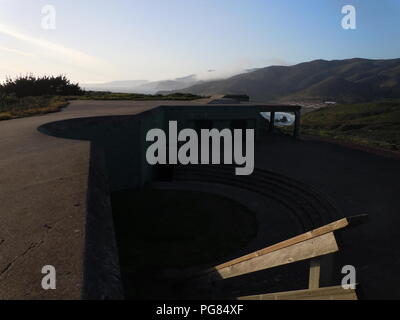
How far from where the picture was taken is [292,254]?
3.99 meters

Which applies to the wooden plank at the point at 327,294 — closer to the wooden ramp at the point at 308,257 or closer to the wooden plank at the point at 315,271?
the wooden ramp at the point at 308,257

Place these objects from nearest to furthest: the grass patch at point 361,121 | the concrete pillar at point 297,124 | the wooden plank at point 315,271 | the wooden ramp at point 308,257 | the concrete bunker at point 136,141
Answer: the wooden ramp at point 308,257 < the wooden plank at point 315,271 < the concrete bunker at point 136,141 < the concrete pillar at point 297,124 < the grass patch at point 361,121

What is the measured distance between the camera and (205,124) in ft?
67.9

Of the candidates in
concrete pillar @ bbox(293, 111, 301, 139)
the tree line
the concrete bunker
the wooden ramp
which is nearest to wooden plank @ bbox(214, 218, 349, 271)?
the wooden ramp

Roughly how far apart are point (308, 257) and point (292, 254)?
0.92ft

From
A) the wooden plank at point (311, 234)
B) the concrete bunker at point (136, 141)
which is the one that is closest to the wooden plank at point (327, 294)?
the wooden plank at point (311, 234)

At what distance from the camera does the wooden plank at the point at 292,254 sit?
3479 mm

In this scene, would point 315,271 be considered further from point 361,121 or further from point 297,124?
point 361,121

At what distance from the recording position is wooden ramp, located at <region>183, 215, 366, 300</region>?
297 centimetres

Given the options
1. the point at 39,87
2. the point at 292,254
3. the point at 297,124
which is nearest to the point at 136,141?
the point at 292,254
